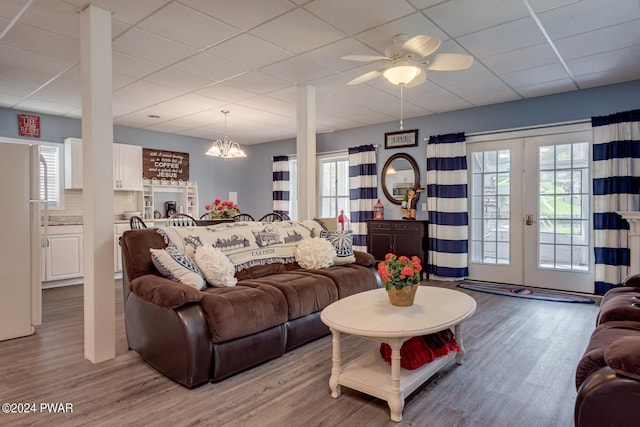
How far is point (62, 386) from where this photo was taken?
96.2 inches

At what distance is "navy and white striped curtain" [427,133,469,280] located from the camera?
562cm

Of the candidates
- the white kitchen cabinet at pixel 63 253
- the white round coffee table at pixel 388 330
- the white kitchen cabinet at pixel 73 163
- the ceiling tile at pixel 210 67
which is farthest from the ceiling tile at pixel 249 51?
the white kitchen cabinet at pixel 63 253

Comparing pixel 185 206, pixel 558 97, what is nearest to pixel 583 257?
pixel 558 97

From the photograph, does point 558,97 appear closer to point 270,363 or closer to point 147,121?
point 270,363

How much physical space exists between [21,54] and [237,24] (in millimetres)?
2233

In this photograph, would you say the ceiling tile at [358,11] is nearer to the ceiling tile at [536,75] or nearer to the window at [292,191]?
the ceiling tile at [536,75]

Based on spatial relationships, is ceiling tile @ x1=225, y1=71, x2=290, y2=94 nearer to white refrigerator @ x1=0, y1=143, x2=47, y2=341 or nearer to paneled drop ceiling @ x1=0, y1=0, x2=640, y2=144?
paneled drop ceiling @ x1=0, y1=0, x2=640, y2=144

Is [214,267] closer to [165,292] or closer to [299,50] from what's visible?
[165,292]

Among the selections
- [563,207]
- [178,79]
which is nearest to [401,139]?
[563,207]

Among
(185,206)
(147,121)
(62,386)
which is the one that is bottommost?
(62,386)

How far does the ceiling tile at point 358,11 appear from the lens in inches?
108

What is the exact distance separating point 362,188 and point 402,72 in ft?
11.7

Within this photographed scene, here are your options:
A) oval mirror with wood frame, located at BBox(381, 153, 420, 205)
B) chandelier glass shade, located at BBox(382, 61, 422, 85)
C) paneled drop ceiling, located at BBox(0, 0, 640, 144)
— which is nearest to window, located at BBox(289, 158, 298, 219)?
oval mirror with wood frame, located at BBox(381, 153, 420, 205)

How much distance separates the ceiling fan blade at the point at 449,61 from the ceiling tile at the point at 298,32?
31.7 inches
